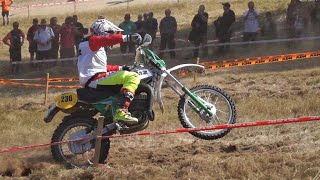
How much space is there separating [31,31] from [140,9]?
11101mm

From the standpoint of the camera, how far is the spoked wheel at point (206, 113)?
718 centimetres

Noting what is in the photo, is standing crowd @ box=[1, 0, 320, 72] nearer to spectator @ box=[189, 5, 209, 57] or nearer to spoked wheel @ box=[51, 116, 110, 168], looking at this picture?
spectator @ box=[189, 5, 209, 57]

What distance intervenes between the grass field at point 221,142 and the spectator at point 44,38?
2.37 m

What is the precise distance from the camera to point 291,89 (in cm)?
1238

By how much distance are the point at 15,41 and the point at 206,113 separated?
38.4 feet

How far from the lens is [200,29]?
1725 centimetres

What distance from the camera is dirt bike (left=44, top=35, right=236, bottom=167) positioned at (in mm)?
7074

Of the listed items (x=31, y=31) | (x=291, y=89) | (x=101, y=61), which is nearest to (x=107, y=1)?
(x=31, y=31)

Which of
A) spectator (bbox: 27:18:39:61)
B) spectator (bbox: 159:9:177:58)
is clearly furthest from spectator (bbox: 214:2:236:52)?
spectator (bbox: 27:18:39:61)

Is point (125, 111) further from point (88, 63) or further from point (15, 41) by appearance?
point (15, 41)

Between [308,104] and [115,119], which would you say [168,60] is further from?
[115,119]

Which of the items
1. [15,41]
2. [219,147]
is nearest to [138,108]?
[219,147]

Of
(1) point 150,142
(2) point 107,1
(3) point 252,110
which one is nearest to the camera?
(1) point 150,142

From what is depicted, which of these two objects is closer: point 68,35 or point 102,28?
point 102,28
